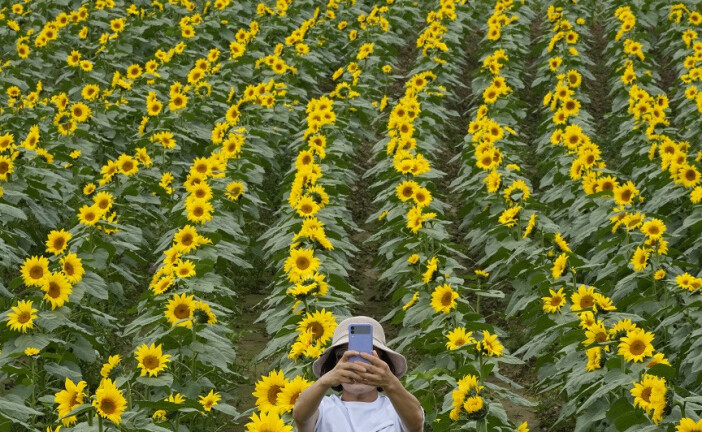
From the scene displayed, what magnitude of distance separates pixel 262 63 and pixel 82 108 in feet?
9.04

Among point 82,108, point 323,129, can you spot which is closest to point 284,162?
point 323,129

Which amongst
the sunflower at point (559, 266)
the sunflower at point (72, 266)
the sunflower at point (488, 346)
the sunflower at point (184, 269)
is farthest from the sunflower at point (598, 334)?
the sunflower at point (72, 266)

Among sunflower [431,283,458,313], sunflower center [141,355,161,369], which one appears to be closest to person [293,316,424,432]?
sunflower center [141,355,161,369]

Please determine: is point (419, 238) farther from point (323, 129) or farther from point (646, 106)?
point (646, 106)

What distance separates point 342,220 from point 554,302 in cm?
250

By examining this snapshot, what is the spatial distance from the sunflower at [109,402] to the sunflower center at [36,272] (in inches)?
79.4

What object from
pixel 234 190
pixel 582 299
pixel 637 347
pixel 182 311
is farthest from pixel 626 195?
pixel 182 311

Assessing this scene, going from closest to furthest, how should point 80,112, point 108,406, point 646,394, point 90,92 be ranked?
point 108,406
point 646,394
point 80,112
point 90,92

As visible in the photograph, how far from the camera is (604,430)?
5.66m

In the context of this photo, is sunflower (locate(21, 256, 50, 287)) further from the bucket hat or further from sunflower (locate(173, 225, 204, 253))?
the bucket hat

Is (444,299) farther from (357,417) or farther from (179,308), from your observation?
(357,417)

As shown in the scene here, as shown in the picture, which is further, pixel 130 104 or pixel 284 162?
pixel 130 104

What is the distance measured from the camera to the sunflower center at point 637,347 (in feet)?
16.6

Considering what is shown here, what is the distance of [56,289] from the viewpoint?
247 inches
